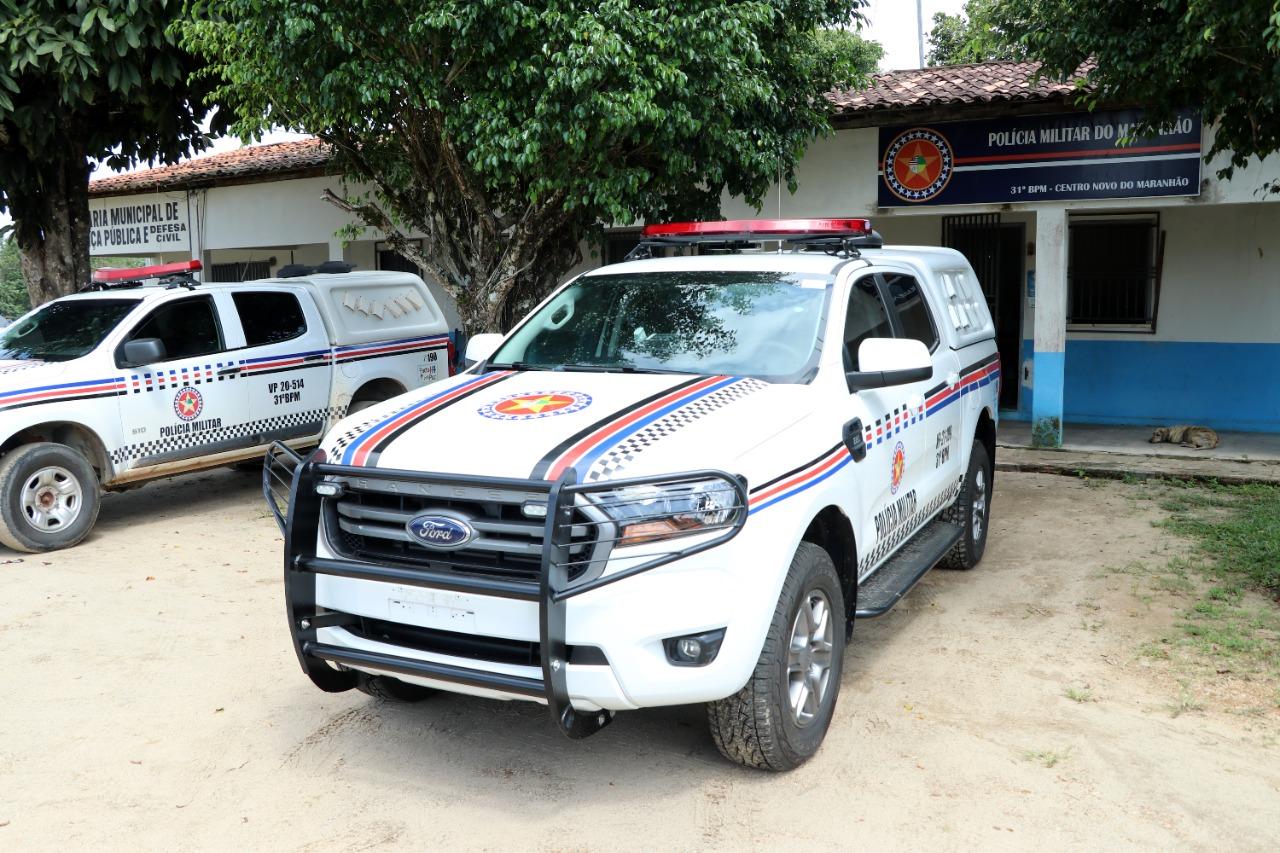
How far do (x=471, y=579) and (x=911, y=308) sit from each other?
2.99 meters

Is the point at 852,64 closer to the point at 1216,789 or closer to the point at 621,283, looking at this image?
the point at 621,283

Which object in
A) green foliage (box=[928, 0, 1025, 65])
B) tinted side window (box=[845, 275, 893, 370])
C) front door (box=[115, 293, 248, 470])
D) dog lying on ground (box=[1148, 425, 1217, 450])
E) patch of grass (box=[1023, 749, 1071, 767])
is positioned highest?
green foliage (box=[928, 0, 1025, 65])

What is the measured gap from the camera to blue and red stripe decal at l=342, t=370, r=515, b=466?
3.83m

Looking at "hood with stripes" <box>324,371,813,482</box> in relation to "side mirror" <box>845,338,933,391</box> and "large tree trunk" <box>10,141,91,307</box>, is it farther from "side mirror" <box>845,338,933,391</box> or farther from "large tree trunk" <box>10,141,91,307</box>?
"large tree trunk" <box>10,141,91,307</box>

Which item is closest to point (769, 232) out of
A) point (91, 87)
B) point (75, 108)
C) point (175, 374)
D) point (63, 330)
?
point (175, 374)

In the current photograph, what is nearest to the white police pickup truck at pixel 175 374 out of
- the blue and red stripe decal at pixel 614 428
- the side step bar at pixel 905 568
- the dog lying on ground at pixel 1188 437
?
the blue and red stripe decal at pixel 614 428

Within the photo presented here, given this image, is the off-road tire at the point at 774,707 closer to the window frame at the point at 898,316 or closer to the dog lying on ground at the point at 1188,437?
the window frame at the point at 898,316

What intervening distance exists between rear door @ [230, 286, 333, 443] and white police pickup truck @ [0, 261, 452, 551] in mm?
11

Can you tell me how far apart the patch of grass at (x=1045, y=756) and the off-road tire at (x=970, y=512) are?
85.0 inches

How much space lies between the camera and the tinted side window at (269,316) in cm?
868

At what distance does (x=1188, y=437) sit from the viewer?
11.2 m

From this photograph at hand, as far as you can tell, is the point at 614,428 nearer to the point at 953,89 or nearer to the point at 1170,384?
the point at 953,89

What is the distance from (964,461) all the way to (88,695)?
4.47 meters

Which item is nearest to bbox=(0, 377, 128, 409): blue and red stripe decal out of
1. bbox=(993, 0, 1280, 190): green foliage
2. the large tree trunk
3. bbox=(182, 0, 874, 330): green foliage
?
bbox=(182, 0, 874, 330): green foliage
